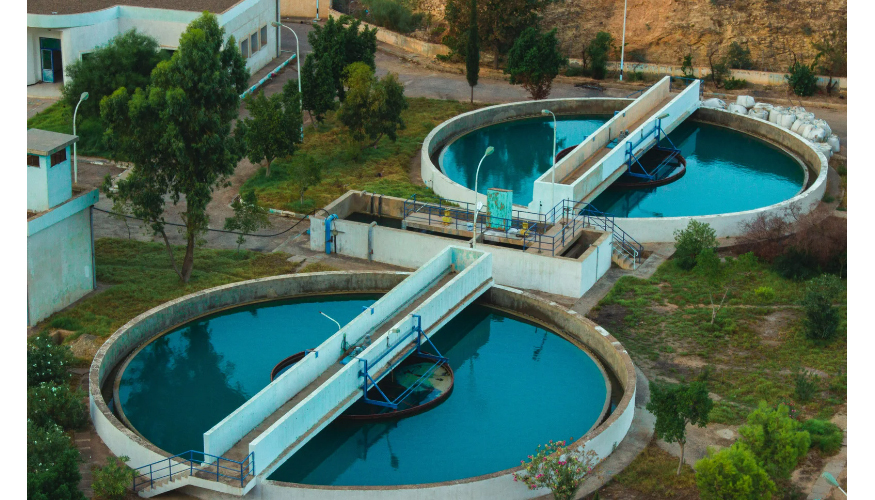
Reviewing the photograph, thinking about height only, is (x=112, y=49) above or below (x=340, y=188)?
above

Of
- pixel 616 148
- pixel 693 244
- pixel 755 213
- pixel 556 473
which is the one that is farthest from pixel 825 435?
pixel 616 148

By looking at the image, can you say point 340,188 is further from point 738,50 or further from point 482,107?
point 738,50

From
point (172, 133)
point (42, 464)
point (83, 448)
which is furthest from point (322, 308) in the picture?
point (42, 464)

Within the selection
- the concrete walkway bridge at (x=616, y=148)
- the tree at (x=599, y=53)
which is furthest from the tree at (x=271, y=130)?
the tree at (x=599, y=53)

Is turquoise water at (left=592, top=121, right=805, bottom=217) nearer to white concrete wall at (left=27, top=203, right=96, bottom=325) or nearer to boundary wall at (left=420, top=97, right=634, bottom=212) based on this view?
boundary wall at (left=420, top=97, right=634, bottom=212)

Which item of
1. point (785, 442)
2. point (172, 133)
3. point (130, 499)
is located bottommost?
point (130, 499)

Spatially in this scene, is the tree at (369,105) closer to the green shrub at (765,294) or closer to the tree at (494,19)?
the tree at (494,19)

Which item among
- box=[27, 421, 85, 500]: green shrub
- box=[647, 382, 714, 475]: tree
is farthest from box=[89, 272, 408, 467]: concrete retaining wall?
box=[647, 382, 714, 475]: tree

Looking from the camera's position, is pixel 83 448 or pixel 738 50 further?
pixel 738 50
